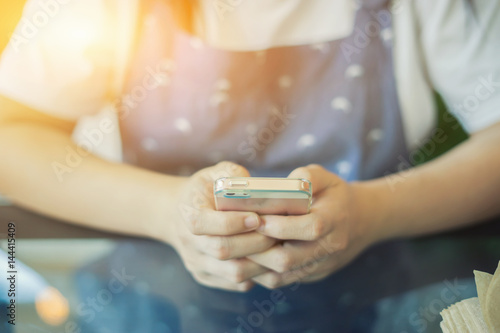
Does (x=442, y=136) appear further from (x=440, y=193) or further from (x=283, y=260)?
(x=283, y=260)

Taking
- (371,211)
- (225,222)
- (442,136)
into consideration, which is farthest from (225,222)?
(442,136)

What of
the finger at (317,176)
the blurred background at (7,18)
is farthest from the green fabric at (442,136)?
the blurred background at (7,18)

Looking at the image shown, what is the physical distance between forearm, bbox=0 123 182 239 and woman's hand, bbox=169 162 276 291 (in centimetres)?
4

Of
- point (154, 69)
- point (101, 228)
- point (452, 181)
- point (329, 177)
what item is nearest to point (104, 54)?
point (154, 69)

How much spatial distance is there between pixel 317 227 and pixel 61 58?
390 mm

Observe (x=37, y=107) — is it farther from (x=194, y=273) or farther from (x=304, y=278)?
(x=304, y=278)

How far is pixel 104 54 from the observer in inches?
21.7

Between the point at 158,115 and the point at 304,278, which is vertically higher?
the point at 158,115

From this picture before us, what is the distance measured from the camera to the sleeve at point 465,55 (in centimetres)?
57

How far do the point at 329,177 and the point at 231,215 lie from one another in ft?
0.47

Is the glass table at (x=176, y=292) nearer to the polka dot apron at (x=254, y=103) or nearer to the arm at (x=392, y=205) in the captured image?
the arm at (x=392, y=205)

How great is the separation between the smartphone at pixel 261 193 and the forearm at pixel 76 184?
4.7 inches

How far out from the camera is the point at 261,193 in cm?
44

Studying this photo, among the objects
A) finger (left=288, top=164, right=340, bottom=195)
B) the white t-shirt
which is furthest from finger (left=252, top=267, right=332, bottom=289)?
A: the white t-shirt
